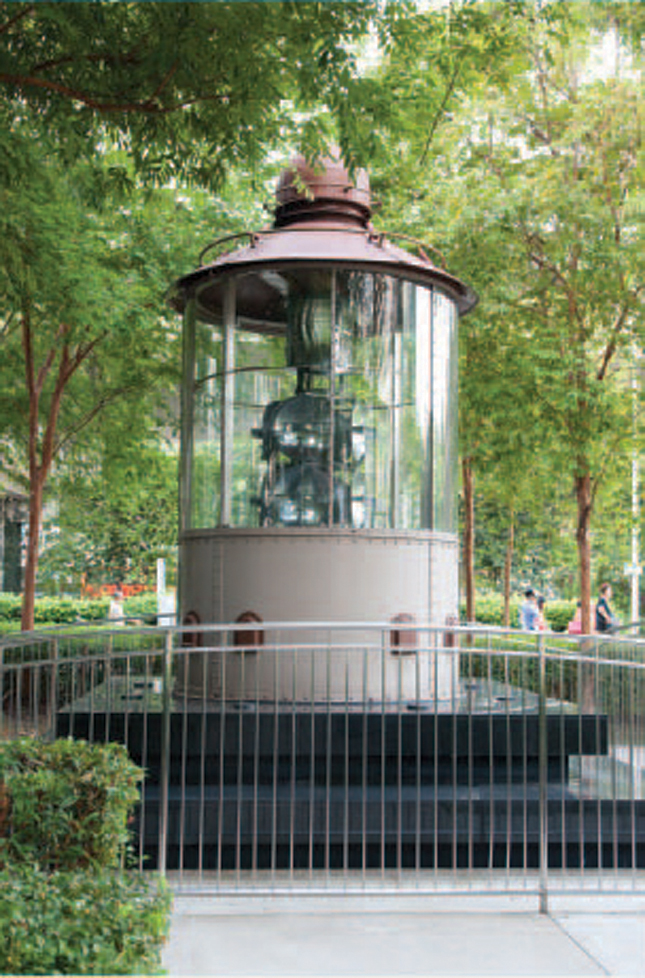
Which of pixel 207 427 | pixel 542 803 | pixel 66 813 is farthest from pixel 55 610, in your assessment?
pixel 66 813

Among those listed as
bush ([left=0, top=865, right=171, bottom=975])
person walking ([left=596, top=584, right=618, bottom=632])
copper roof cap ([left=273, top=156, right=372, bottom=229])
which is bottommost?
bush ([left=0, top=865, right=171, bottom=975])

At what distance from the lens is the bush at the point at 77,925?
3520mm

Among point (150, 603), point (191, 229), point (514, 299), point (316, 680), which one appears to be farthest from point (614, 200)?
point (150, 603)

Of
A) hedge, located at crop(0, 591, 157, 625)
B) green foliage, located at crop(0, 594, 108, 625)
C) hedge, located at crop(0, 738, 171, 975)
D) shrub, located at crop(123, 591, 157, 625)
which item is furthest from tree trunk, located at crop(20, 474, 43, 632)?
shrub, located at crop(123, 591, 157, 625)

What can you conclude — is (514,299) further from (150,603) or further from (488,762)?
(150,603)

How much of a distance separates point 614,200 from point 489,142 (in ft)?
7.48

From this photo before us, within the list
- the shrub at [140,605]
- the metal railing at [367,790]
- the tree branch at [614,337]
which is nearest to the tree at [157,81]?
the metal railing at [367,790]

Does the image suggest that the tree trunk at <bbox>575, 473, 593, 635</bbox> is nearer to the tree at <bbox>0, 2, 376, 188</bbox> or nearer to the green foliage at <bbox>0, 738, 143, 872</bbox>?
the tree at <bbox>0, 2, 376, 188</bbox>

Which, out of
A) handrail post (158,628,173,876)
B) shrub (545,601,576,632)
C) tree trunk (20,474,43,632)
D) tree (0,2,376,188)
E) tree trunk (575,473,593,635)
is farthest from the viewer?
shrub (545,601,576,632)

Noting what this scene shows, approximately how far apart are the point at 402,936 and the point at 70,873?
2352 millimetres

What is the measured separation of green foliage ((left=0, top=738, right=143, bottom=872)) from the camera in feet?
15.9

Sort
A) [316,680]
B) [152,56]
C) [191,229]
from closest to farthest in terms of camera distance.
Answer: [152,56]
[316,680]
[191,229]

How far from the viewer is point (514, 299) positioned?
1451cm

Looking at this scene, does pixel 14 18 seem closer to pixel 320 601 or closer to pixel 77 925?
pixel 77 925
